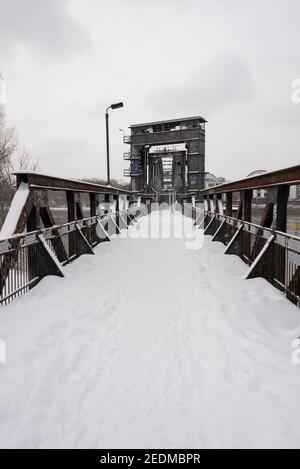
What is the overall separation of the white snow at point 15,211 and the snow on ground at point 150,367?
3.88 feet

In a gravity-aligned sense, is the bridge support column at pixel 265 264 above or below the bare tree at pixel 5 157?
below

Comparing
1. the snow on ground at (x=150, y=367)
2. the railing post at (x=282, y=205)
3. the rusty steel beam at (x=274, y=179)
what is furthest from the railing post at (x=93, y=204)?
the railing post at (x=282, y=205)

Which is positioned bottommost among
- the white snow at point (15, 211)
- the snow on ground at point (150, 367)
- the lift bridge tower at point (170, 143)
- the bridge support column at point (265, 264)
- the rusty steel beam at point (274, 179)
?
the snow on ground at point (150, 367)

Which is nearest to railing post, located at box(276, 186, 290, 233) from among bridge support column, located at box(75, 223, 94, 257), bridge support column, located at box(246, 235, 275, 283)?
bridge support column, located at box(246, 235, 275, 283)

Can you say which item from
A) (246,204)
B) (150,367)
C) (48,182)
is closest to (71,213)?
(48,182)

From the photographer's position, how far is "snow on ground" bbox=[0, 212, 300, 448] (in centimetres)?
229

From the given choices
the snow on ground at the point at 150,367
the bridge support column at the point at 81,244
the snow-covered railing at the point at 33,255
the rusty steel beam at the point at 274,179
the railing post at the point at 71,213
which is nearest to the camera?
the snow on ground at the point at 150,367

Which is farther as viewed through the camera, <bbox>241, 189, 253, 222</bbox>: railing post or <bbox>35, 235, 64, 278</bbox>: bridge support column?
<bbox>241, 189, 253, 222</bbox>: railing post

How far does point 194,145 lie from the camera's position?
34.3 metres

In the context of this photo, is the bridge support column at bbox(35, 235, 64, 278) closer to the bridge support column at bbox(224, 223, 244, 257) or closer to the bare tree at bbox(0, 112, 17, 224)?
the bridge support column at bbox(224, 223, 244, 257)

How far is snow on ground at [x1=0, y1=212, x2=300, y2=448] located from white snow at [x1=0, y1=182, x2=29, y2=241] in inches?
46.6

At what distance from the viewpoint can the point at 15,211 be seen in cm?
524

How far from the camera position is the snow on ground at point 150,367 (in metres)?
2.29

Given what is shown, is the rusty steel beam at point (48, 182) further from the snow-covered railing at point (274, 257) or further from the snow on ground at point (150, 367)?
the snow-covered railing at point (274, 257)
